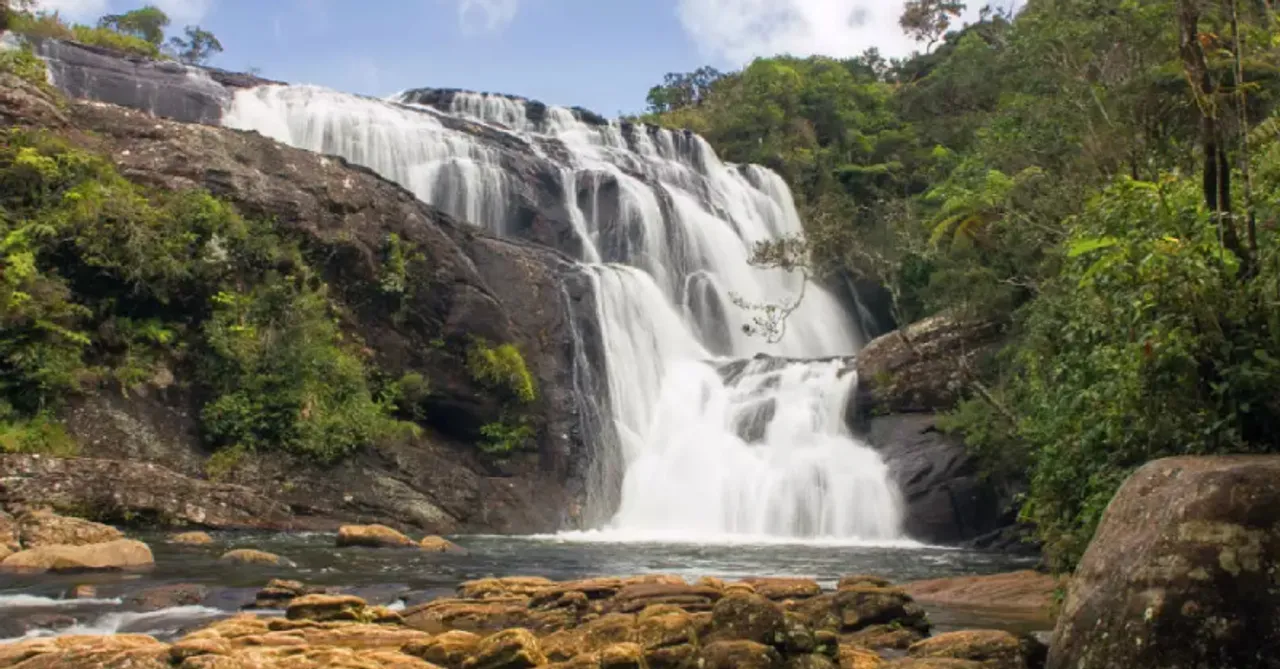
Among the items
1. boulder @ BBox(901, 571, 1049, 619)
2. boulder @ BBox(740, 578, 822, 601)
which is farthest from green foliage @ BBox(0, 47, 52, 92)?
boulder @ BBox(901, 571, 1049, 619)

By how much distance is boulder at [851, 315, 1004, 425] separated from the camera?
2347 cm

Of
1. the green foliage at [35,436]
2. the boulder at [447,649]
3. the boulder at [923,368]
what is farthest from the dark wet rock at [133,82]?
the boulder at [447,649]

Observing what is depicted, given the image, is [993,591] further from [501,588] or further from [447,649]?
[447,649]

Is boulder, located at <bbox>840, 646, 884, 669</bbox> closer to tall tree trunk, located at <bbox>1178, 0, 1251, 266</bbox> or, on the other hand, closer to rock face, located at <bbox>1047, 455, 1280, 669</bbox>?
rock face, located at <bbox>1047, 455, 1280, 669</bbox>

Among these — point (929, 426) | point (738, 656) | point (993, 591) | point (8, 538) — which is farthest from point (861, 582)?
point (929, 426)

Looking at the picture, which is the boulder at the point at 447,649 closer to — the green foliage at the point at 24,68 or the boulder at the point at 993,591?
the boulder at the point at 993,591

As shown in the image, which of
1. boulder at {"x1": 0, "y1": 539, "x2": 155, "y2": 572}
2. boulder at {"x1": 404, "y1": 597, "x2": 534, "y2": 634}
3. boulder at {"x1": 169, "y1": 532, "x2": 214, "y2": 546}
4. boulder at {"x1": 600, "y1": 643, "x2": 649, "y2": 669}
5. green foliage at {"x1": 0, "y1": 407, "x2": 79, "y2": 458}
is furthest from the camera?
green foliage at {"x1": 0, "y1": 407, "x2": 79, "y2": 458}

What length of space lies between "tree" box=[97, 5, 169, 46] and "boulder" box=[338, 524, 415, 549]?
37.0 m

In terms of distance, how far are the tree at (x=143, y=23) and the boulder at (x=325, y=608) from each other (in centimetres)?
4316

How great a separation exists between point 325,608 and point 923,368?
57.3ft

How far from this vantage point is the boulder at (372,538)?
16.0m

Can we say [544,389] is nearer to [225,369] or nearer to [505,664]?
[225,369]

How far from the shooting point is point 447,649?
773 centimetres

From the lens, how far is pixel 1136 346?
22.9 ft
